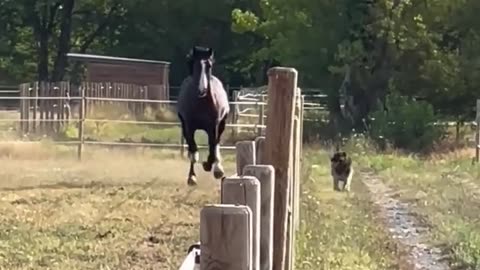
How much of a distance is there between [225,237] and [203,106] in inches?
451

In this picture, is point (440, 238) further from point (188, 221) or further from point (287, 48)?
point (287, 48)

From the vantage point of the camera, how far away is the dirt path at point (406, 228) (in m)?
10.2

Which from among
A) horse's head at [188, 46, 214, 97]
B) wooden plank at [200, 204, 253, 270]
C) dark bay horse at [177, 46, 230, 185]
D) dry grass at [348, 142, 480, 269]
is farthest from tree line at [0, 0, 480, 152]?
wooden plank at [200, 204, 253, 270]

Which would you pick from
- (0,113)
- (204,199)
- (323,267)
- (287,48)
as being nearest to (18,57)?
(0,113)

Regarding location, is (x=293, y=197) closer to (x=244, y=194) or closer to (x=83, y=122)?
(x=244, y=194)

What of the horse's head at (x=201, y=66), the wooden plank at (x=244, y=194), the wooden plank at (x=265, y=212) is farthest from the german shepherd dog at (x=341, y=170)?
the wooden plank at (x=244, y=194)

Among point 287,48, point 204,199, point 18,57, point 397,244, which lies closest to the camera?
point 397,244

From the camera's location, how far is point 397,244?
11148 millimetres

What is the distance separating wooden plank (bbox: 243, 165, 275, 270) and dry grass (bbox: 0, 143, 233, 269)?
414cm

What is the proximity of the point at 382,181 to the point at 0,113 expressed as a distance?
2137cm

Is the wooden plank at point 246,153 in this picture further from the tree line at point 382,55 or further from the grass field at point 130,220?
the tree line at point 382,55

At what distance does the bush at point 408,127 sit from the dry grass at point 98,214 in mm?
8480

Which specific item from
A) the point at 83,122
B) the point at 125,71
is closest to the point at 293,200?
the point at 83,122

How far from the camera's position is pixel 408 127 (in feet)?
95.0
